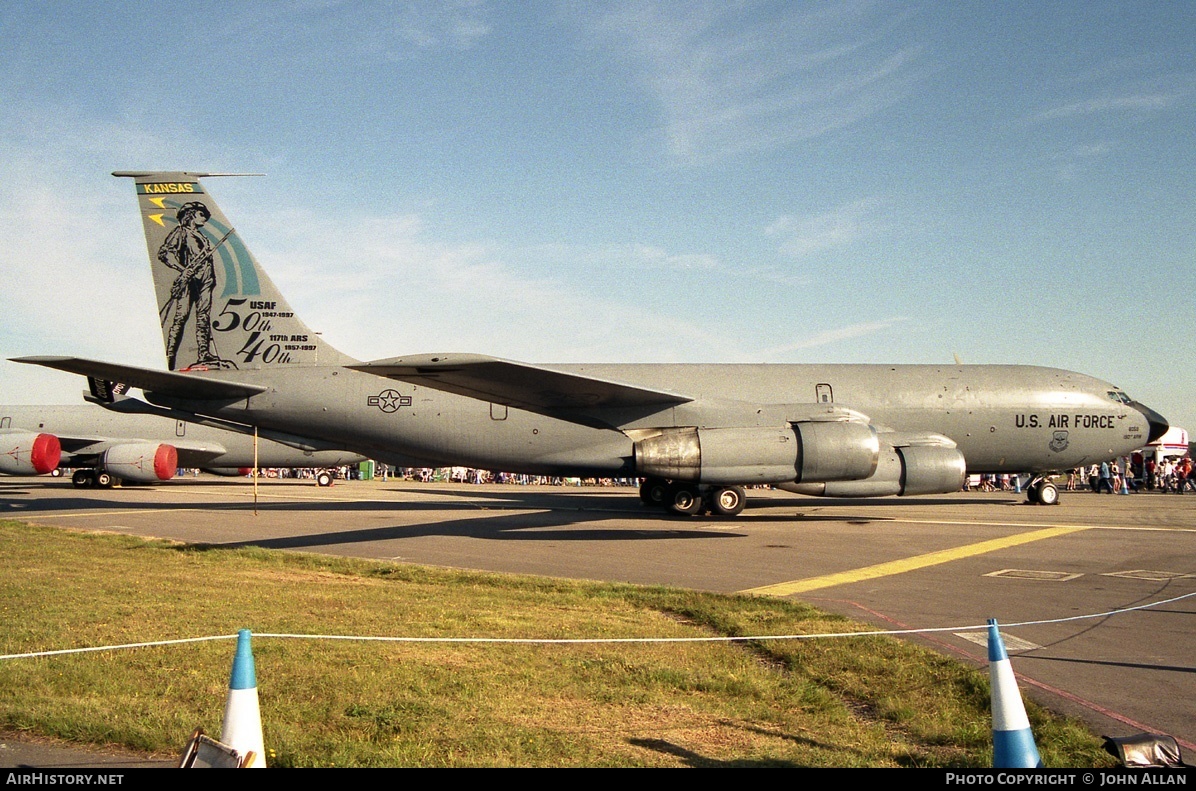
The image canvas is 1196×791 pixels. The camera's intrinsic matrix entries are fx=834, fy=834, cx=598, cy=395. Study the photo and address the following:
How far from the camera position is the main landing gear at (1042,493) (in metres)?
24.8

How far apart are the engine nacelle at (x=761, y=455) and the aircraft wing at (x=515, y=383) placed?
113 cm

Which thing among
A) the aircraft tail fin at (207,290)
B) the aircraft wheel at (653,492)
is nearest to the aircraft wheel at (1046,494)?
the aircraft wheel at (653,492)

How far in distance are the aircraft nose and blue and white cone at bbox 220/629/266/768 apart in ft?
84.9

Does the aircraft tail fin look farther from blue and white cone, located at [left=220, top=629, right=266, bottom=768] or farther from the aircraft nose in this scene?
the aircraft nose

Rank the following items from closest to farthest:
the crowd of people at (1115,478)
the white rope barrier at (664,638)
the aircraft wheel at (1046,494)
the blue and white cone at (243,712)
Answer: the blue and white cone at (243,712)
the white rope barrier at (664,638)
the aircraft wheel at (1046,494)
the crowd of people at (1115,478)

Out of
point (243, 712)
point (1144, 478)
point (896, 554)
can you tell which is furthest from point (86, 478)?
point (1144, 478)

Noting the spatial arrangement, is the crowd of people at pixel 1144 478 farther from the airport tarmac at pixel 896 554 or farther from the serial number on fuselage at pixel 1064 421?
the serial number on fuselage at pixel 1064 421

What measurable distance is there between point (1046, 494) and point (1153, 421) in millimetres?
3469

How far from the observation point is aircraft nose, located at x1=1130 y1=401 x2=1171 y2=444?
23.5 metres

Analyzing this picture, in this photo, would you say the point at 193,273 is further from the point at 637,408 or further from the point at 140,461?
the point at 140,461

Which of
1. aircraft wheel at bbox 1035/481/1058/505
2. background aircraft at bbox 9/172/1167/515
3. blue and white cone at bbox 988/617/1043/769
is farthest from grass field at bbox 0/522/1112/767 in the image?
aircraft wheel at bbox 1035/481/1058/505

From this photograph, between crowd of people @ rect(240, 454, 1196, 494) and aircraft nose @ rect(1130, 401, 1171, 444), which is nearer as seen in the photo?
aircraft nose @ rect(1130, 401, 1171, 444)

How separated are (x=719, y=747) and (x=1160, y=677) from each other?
3668 millimetres

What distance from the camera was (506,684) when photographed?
5.69m
